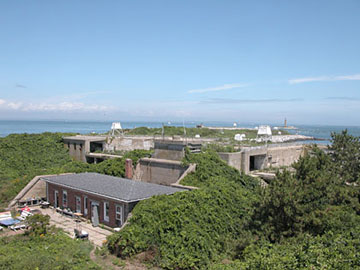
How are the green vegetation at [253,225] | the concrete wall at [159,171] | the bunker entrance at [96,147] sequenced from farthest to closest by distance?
the bunker entrance at [96,147] < the concrete wall at [159,171] < the green vegetation at [253,225]

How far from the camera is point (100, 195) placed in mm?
19672

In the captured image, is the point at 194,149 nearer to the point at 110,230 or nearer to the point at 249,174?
the point at 249,174

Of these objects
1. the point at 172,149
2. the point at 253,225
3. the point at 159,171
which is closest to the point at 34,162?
the point at 159,171

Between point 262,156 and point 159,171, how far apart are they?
915cm

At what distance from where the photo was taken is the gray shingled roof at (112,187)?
1931cm

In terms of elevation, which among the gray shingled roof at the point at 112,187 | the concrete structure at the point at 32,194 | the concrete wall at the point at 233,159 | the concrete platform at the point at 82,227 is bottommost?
the concrete platform at the point at 82,227

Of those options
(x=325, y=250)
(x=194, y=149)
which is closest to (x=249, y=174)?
(x=194, y=149)

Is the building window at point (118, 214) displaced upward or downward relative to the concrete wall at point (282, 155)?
downward

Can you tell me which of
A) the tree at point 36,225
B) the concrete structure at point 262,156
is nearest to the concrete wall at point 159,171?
the concrete structure at point 262,156

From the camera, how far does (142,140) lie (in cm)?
3734

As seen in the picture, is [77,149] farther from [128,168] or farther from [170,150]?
[170,150]

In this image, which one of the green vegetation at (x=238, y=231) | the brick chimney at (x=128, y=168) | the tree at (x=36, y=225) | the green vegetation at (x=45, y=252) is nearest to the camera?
the green vegetation at (x=238, y=231)

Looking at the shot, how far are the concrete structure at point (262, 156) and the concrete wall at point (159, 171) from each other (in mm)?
3678

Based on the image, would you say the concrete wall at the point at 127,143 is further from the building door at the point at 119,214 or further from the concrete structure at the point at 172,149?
the building door at the point at 119,214
